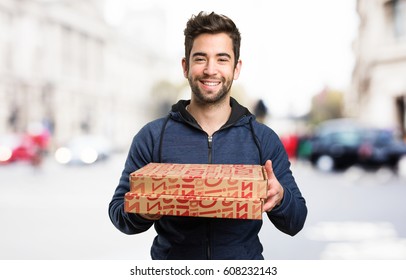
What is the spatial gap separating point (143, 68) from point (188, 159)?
1392 centimetres

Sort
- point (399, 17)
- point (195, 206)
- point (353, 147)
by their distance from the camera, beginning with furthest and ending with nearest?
point (399, 17) → point (353, 147) → point (195, 206)

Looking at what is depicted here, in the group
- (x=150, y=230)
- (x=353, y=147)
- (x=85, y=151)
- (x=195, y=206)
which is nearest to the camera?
(x=195, y=206)

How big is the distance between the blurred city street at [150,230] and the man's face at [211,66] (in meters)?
1.18

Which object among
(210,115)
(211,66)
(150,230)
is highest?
(211,66)

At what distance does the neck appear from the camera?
4.28 ft

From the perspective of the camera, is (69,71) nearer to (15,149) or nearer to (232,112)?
(15,149)

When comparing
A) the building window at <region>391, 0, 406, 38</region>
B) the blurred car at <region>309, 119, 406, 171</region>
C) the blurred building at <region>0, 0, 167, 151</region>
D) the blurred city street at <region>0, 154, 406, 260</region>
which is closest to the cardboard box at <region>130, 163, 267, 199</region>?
the blurred city street at <region>0, 154, 406, 260</region>

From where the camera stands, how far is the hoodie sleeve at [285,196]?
118 cm

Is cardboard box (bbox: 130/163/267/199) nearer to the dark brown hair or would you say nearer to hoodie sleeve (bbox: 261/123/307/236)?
hoodie sleeve (bbox: 261/123/307/236)

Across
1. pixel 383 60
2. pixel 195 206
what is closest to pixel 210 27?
pixel 195 206

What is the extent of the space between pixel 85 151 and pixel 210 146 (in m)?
8.36

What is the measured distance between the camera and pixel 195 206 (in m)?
1.09

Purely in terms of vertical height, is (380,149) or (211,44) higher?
(211,44)

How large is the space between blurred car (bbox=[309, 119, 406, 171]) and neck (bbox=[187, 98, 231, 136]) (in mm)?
5199
